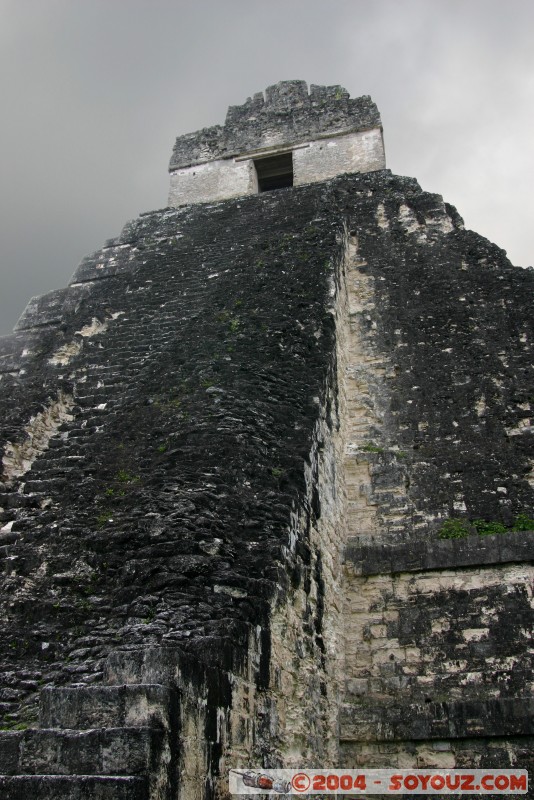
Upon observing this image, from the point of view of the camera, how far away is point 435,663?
615 cm

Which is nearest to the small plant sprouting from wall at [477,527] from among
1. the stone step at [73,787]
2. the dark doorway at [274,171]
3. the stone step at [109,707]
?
the stone step at [109,707]

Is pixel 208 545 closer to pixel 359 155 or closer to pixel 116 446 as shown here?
pixel 116 446

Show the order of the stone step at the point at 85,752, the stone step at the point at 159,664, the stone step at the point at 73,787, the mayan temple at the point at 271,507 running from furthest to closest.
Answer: the mayan temple at the point at 271,507, the stone step at the point at 159,664, the stone step at the point at 85,752, the stone step at the point at 73,787

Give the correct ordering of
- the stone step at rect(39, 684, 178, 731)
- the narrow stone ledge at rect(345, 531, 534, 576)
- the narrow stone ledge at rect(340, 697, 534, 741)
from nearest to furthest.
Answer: the stone step at rect(39, 684, 178, 731), the narrow stone ledge at rect(340, 697, 534, 741), the narrow stone ledge at rect(345, 531, 534, 576)

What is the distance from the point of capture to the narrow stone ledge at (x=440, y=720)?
18.5ft

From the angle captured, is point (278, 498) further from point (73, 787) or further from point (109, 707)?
point (73, 787)

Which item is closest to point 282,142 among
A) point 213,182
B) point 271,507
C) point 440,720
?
point 213,182

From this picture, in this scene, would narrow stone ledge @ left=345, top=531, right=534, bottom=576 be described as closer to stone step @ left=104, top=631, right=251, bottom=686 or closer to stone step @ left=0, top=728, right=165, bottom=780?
stone step @ left=104, top=631, right=251, bottom=686

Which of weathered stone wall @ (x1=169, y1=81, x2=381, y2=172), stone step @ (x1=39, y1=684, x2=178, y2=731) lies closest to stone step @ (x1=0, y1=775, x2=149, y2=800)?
stone step @ (x1=39, y1=684, x2=178, y2=731)

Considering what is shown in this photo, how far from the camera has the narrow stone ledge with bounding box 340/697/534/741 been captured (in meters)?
5.65

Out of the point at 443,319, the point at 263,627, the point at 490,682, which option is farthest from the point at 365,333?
the point at 263,627

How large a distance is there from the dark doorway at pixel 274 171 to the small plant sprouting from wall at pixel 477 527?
9061mm

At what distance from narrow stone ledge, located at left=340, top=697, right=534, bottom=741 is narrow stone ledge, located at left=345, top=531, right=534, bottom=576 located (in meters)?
1.22

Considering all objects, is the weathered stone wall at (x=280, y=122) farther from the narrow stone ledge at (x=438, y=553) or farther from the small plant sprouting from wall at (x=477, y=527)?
the narrow stone ledge at (x=438, y=553)
